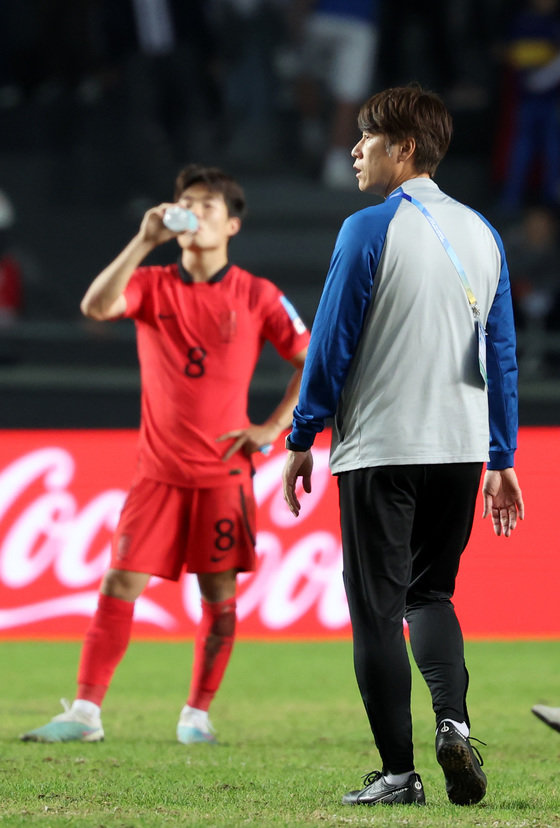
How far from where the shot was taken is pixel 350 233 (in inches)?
128

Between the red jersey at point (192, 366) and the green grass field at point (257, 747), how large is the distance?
98 centimetres

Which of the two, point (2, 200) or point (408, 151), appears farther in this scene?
point (2, 200)

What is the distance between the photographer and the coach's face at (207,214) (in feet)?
15.9

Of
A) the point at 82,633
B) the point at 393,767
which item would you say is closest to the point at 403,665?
the point at 393,767

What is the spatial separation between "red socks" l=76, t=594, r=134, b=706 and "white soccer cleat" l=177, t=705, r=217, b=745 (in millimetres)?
302

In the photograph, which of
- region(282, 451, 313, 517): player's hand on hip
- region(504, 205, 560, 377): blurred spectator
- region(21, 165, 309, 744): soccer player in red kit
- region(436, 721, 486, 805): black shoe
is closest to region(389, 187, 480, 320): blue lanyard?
region(282, 451, 313, 517): player's hand on hip

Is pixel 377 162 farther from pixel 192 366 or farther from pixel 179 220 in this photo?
pixel 192 366

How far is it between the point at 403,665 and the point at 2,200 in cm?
1001

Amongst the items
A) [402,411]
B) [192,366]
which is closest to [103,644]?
[192,366]

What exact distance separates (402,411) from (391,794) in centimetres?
94

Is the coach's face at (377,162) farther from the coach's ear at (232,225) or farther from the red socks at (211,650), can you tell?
the red socks at (211,650)

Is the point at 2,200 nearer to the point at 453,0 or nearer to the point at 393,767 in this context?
the point at 453,0

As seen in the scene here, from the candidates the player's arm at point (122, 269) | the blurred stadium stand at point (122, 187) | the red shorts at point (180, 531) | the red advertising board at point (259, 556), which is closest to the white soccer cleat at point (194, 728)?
the red shorts at point (180, 531)

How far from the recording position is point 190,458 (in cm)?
470
